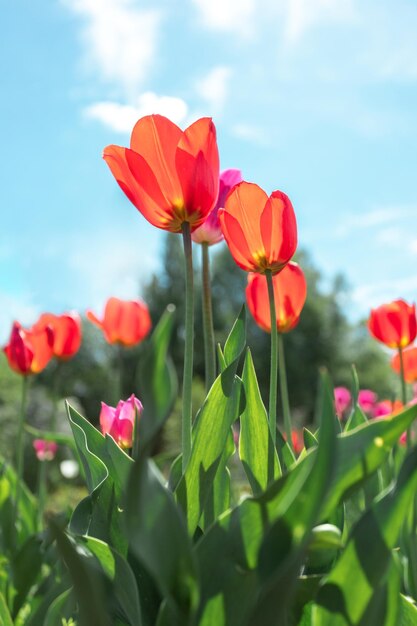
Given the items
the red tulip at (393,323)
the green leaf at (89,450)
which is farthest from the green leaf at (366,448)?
the red tulip at (393,323)

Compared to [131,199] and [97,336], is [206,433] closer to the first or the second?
[131,199]

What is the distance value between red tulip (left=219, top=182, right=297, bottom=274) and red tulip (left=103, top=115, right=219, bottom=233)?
9 centimetres

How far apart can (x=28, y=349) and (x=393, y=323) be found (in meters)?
1.13

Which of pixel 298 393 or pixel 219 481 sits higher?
pixel 219 481

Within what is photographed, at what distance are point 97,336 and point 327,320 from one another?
26.3 ft

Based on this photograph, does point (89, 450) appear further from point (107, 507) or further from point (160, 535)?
point (160, 535)

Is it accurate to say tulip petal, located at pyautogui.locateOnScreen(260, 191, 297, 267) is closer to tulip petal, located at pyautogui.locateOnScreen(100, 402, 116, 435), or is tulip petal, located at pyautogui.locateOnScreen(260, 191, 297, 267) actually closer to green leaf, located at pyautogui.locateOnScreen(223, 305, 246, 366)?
green leaf, located at pyautogui.locateOnScreen(223, 305, 246, 366)

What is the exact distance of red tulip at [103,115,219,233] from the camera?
96 centimetres

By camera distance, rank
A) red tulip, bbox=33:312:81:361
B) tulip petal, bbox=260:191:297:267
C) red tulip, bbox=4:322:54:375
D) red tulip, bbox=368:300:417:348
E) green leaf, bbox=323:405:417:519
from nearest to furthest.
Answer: green leaf, bbox=323:405:417:519 < tulip petal, bbox=260:191:297:267 < red tulip, bbox=368:300:417:348 < red tulip, bbox=4:322:54:375 < red tulip, bbox=33:312:81:361

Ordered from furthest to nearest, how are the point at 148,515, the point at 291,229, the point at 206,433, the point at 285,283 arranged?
1. the point at 285,283
2. the point at 291,229
3. the point at 206,433
4. the point at 148,515

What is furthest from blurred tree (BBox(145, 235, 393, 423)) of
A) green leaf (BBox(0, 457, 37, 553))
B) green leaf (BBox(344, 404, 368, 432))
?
green leaf (BBox(344, 404, 368, 432))

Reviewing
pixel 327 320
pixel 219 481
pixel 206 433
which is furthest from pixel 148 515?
pixel 327 320

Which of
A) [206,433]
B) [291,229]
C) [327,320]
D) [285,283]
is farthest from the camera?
[327,320]

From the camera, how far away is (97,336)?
2453 centimetres
